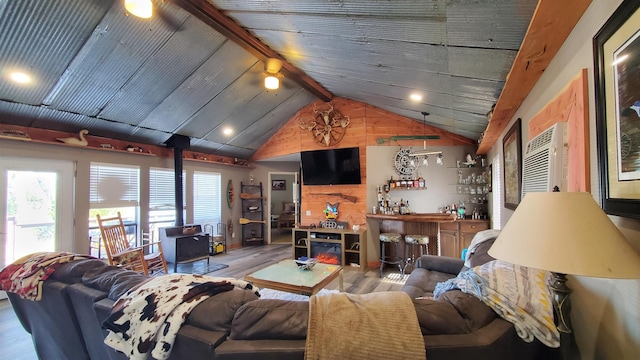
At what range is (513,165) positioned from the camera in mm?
2369

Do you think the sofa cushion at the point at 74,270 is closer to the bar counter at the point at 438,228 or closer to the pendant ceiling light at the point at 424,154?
the bar counter at the point at 438,228

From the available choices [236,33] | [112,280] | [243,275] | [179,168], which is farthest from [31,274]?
[179,168]

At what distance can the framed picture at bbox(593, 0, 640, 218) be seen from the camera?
78 cm

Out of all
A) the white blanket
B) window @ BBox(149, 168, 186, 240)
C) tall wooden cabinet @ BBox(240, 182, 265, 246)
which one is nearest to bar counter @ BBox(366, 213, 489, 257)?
the white blanket

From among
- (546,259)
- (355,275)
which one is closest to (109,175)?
(355,275)

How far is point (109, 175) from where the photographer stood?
453 centimetres

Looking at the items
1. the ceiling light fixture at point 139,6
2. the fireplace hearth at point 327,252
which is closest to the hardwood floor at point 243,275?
the fireplace hearth at point 327,252

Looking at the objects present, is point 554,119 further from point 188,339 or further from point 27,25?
point 27,25

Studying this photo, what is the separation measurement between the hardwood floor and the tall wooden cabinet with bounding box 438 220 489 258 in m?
0.83

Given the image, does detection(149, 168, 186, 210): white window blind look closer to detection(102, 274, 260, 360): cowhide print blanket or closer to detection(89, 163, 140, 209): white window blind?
detection(89, 163, 140, 209): white window blind

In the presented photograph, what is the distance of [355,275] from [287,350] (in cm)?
360

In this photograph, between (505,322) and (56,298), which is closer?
(505,322)

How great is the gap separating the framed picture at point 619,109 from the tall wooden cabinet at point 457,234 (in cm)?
334

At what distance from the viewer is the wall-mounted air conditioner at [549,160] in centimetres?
132
